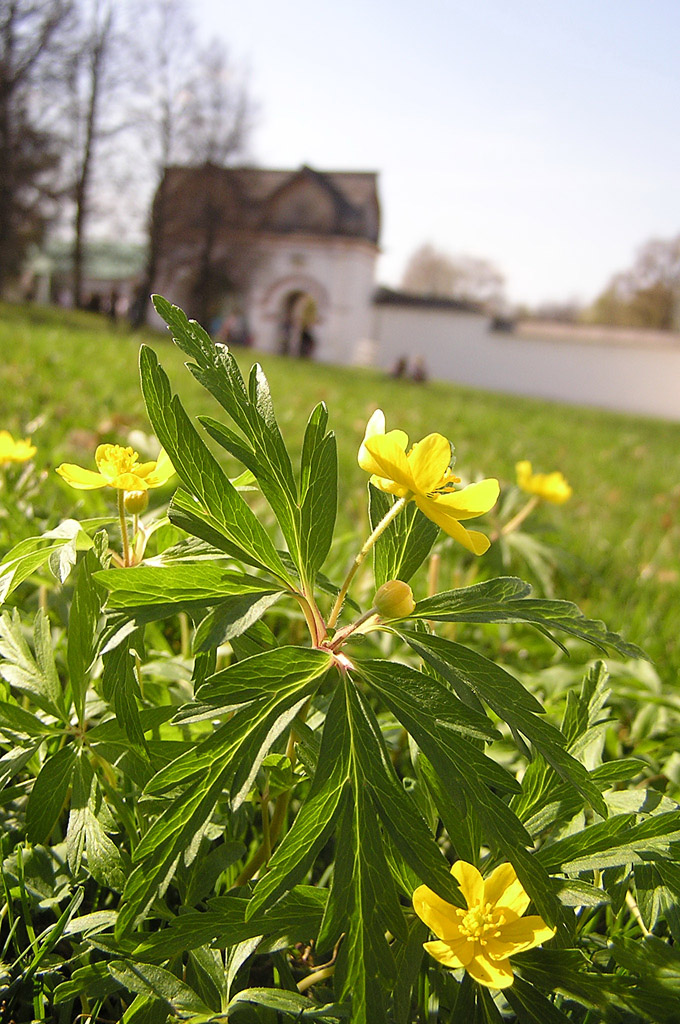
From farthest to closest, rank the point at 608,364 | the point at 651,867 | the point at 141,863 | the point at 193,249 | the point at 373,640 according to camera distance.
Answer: the point at 608,364 → the point at 193,249 → the point at 373,640 → the point at 651,867 → the point at 141,863

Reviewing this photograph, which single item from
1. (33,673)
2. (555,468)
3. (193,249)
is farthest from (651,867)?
(193,249)

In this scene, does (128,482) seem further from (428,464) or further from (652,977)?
(652,977)

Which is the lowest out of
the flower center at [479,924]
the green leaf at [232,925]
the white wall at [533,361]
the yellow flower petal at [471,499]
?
the green leaf at [232,925]

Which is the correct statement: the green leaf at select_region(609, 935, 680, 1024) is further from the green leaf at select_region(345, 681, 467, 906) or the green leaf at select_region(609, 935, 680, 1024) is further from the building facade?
the building facade

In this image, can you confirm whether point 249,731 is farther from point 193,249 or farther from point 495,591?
point 193,249

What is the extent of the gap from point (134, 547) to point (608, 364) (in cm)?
2694

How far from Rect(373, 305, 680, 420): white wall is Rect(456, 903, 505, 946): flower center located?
2501 cm

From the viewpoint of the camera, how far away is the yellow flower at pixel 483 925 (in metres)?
0.50

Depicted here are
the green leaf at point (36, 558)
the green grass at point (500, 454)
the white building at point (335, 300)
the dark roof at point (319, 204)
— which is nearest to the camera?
the green leaf at point (36, 558)

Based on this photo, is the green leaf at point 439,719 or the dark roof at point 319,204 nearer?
the green leaf at point 439,719

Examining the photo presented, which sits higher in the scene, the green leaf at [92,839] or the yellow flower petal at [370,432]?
the yellow flower petal at [370,432]

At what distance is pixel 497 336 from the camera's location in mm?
27281

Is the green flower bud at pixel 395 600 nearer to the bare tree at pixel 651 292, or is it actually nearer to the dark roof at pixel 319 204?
the dark roof at pixel 319 204

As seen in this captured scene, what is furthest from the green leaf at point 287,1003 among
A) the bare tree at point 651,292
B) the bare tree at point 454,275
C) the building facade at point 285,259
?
the bare tree at point 454,275
